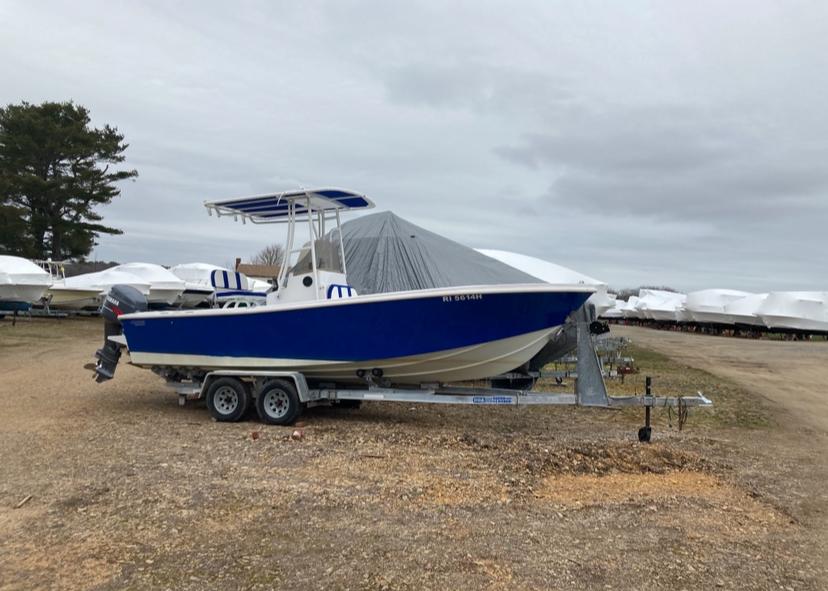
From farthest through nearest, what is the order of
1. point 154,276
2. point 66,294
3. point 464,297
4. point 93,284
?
point 154,276, point 66,294, point 93,284, point 464,297

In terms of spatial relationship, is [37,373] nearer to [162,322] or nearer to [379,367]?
[162,322]

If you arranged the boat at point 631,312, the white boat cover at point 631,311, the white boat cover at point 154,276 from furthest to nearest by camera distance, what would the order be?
the white boat cover at point 631,311, the boat at point 631,312, the white boat cover at point 154,276

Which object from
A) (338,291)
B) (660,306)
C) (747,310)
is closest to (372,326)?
(338,291)

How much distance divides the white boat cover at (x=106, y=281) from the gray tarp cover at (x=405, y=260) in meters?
14.2

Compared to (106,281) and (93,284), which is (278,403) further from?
(93,284)

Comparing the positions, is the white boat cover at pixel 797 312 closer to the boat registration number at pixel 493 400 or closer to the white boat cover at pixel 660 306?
the white boat cover at pixel 660 306

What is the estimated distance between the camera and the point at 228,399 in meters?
7.76

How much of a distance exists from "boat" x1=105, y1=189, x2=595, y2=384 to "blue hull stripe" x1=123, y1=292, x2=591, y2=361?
1 cm

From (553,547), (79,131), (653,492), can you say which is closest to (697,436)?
(653,492)

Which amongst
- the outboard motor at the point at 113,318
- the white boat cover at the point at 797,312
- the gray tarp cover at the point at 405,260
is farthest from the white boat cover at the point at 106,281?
the white boat cover at the point at 797,312

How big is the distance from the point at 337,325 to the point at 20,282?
17.8 meters

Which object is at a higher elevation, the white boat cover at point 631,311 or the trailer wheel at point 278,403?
the white boat cover at point 631,311

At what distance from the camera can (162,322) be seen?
7996 millimetres

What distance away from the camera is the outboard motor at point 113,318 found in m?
8.41
